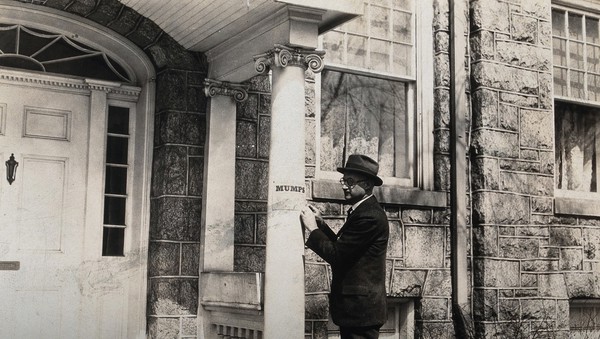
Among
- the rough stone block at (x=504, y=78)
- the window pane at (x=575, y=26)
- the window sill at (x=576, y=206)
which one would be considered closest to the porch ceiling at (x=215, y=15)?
the rough stone block at (x=504, y=78)

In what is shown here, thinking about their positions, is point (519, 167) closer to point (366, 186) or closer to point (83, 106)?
point (366, 186)

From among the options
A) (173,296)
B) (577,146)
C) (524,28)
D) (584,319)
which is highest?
(524,28)

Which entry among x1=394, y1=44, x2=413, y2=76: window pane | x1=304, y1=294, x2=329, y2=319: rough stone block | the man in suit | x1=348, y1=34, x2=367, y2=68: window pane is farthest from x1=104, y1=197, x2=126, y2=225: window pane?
x1=394, y1=44, x2=413, y2=76: window pane

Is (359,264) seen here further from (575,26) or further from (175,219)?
(575,26)

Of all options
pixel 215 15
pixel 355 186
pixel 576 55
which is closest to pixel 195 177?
pixel 215 15

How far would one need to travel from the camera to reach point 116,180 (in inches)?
332

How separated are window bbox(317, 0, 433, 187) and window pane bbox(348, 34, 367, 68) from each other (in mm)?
11

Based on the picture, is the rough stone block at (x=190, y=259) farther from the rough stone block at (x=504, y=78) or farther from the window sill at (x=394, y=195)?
the rough stone block at (x=504, y=78)

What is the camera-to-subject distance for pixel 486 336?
9.72 meters

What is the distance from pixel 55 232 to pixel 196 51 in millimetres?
2176

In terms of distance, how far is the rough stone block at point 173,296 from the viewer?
8109 millimetres

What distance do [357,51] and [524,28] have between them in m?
2.24

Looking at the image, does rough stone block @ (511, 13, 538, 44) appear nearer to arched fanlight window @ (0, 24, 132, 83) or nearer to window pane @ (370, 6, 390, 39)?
window pane @ (370, 6, 390, 39)

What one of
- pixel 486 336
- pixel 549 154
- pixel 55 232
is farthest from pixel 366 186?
pixel 549 154
